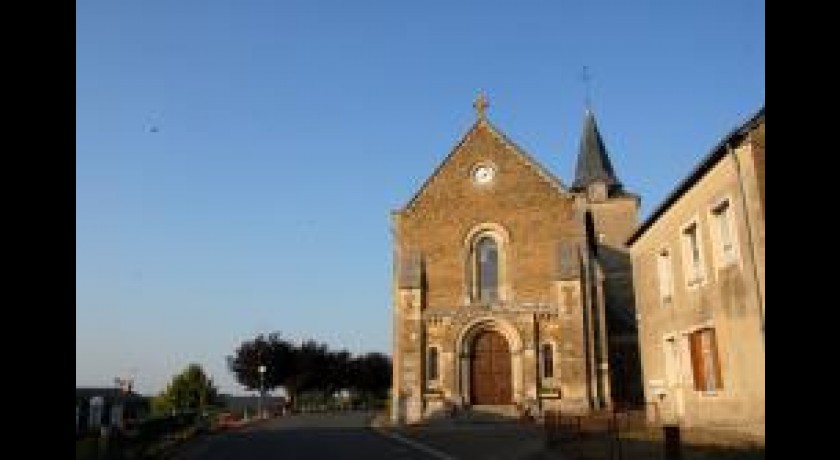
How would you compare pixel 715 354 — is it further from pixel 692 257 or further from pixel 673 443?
pixel 673 443

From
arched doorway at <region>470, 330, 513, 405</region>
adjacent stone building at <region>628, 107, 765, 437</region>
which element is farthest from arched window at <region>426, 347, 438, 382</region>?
adjacent stone building at <region>628, 107, 765, 437</region>

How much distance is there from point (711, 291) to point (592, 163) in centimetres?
3884

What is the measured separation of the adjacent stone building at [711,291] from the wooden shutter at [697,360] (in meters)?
0.03

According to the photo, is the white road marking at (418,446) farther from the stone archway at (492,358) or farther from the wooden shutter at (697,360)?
the wooden shutter at (697,360)

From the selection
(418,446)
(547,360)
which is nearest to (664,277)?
(418,446)

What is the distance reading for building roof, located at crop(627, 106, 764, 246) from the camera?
1570 centimetres

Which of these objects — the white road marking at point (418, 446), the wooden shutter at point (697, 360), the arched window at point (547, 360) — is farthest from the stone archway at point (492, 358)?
the wooden shutter at point (697, 360)

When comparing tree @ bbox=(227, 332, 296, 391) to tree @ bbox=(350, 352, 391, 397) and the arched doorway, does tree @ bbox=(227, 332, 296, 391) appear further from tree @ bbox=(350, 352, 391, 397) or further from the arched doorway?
the arched doorway

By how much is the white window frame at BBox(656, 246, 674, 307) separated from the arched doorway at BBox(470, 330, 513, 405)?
11.8 meters

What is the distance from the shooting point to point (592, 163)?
56.8 meters

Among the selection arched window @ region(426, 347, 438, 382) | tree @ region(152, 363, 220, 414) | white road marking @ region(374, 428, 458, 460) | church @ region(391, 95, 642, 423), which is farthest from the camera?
tree @ region(152, 363, 220, 414)

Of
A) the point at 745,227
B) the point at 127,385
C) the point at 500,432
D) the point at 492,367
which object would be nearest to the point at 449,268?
the point at 492,367

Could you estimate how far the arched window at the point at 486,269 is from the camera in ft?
116
